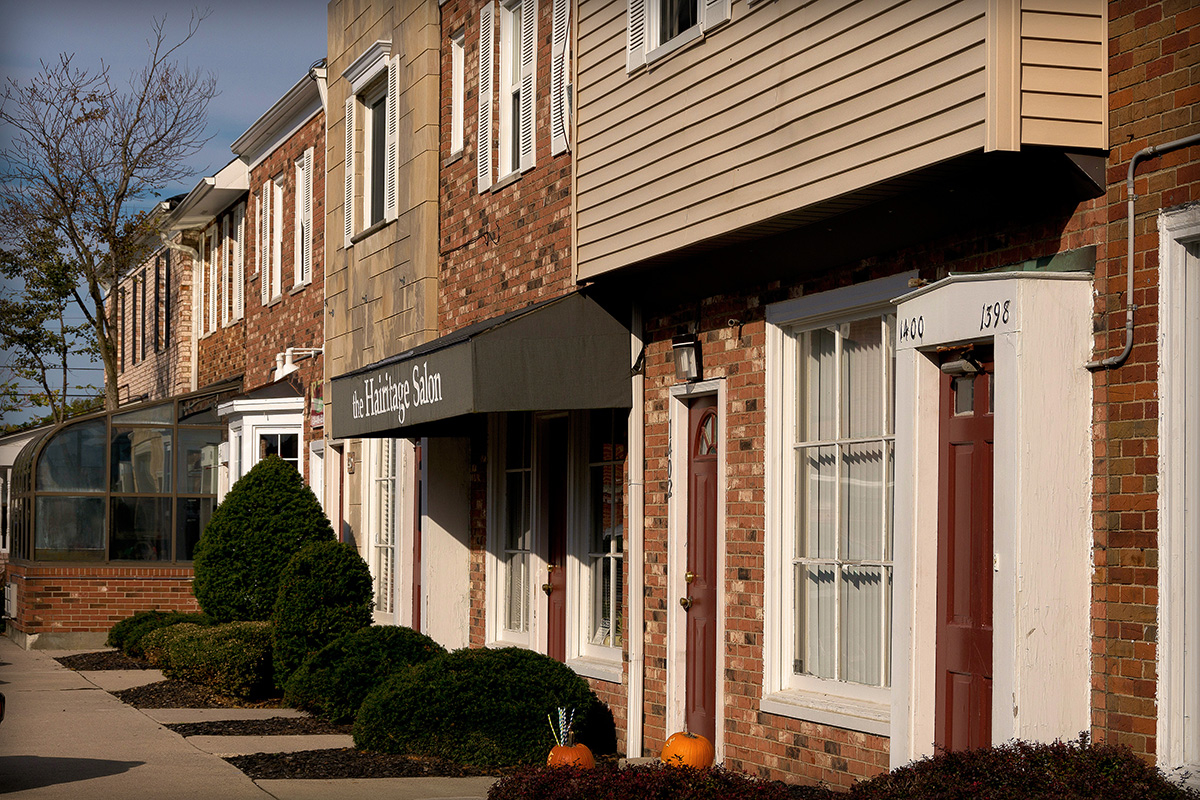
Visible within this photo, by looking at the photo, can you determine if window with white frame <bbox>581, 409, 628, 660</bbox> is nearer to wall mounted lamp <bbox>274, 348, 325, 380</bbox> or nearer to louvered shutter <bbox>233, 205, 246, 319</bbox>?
wall mounted lamp <bbox>274, 348, 325, 380</bbox>

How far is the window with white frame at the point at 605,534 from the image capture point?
10961 millimetres

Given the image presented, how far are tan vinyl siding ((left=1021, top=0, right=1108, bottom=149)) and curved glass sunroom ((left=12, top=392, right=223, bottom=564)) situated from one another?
17.3 meters

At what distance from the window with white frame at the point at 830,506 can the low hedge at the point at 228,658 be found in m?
6.98

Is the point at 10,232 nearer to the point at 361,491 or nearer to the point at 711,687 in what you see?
the point at 361,491

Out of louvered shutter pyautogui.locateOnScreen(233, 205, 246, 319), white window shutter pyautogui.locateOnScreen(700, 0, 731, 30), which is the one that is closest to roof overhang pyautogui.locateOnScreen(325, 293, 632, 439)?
white window shutter pyautogui.locateOnScreen(700, 0, 731, 30)

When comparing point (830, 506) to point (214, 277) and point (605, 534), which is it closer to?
point (605, 534)

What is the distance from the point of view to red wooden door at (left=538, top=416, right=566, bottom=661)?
1186 cm

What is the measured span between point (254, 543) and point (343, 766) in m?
6.66

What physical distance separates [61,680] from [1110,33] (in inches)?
527

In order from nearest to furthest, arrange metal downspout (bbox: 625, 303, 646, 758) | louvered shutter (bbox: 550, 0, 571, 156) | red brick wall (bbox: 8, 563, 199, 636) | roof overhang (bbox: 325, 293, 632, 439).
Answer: roof overhang (bbox: 325, 293, 632, 439) → metal downspout (bbox: 625, 303, 646, 758) → louvered shutter (bbox: 550, 0, 571, 156) → red brick wall (bbox: 8, 563, 199, 636)

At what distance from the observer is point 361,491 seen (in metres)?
16.8

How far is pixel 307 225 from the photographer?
64.3 feet

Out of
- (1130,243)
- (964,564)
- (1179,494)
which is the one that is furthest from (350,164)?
(1179,494)

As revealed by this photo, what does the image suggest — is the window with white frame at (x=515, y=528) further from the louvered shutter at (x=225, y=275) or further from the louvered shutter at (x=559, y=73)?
the louvered shutter at (x=225, y=275)
